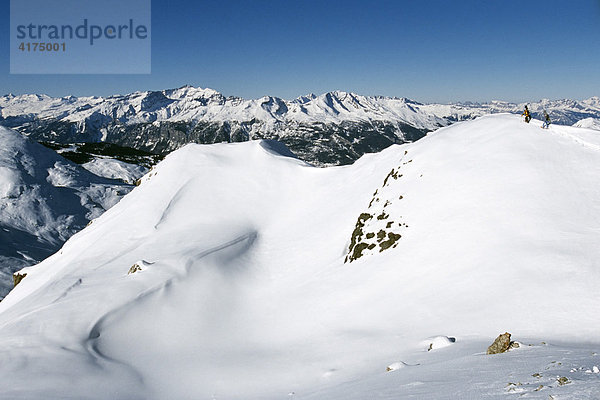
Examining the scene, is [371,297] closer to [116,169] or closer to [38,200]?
[38,200]

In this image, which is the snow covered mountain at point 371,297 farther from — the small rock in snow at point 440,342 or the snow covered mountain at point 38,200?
the snow covered mountain at point 38,200

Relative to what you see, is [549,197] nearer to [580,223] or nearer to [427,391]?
[580,223]

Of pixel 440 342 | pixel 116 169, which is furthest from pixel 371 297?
pixel 116 169

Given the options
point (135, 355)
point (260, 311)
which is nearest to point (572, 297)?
point (260, 311)

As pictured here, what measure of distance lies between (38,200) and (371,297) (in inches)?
3699

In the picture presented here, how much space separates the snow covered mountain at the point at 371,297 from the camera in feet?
36.3

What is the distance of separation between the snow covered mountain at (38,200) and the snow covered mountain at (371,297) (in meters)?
42.6

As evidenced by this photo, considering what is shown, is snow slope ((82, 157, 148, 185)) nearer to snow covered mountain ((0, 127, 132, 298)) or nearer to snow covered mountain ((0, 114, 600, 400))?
snow covered mountain ((0, 127, 132, 298))

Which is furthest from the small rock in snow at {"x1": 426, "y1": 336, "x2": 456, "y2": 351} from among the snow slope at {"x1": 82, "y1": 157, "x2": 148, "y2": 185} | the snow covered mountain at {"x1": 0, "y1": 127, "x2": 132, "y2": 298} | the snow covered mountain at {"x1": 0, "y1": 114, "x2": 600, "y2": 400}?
the snow slope at {"x1": 82, "y1": 157, "x2": 148, "y2": 185}

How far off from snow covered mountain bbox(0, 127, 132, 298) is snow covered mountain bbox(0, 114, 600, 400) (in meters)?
42.6

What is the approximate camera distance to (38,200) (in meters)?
81.7

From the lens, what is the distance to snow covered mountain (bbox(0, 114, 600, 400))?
11062mm

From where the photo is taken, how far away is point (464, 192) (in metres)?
22.5

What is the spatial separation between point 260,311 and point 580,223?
19.7 m
